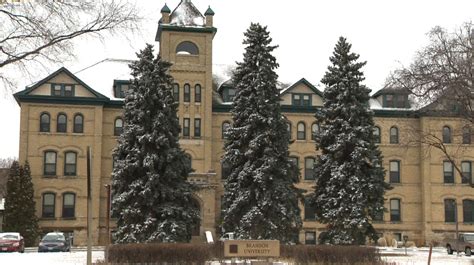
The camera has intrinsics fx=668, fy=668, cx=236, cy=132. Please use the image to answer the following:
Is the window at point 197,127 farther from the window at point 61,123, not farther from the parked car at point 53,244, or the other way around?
the parked car at point 53,244

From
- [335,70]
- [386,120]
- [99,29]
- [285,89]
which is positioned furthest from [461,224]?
[99,29]

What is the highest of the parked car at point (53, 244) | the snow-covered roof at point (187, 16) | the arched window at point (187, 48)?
the snow-covered roof at point (187, 16)

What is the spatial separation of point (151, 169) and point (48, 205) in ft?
57.3

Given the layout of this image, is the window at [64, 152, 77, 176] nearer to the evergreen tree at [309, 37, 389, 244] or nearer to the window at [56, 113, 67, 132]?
the window at [56, 113, 67, 132]

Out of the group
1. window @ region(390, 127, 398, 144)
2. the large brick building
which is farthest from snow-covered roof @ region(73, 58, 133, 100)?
window @ region(390, 127, 398, 144)

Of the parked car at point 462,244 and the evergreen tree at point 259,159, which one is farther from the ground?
the evergreen tree at point 259,159

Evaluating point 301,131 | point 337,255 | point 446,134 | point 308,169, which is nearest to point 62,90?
point 301,131

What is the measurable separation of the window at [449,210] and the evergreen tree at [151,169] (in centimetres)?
2747

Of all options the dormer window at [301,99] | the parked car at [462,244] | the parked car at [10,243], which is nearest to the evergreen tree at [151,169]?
the parked car at [10,243]

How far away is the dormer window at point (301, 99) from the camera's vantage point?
189ft

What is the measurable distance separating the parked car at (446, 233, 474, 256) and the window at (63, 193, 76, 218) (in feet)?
92.5

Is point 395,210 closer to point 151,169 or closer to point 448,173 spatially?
point 448,173

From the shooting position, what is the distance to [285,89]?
57.8 m

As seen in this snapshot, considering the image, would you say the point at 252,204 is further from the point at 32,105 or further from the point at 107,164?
the point at 32,105
